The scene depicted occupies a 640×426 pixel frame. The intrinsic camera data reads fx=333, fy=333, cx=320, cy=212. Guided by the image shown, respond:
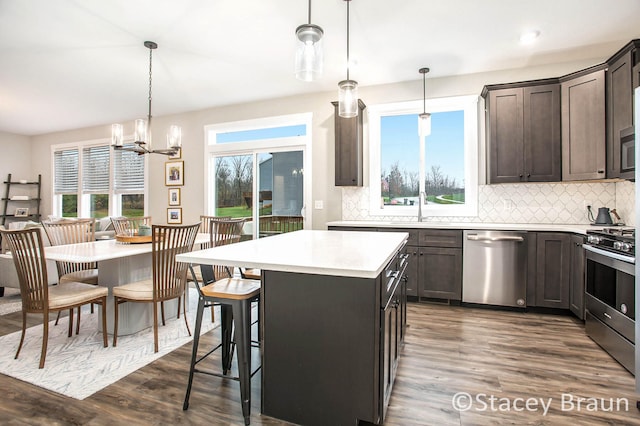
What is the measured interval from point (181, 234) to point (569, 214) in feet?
13.7

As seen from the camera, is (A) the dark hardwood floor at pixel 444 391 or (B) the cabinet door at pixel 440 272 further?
(B) the cabinet door at pixel 440 272

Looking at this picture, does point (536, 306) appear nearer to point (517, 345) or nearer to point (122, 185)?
point (517, 345)

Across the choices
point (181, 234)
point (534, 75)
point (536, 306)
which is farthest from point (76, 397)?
point (534, 75)

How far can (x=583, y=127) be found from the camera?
3.42m

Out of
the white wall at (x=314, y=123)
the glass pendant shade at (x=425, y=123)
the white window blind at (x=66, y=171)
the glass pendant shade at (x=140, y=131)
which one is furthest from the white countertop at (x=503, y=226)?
the white window blind at (x=66, y=171)

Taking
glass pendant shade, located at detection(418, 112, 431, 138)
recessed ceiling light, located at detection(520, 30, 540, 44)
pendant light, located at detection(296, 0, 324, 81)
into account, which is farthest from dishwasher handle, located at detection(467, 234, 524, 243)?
pendant light, located at detection(296, 0, 324, 81)

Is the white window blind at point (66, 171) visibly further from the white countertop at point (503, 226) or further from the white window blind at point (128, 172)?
the white countertop at point (503, 226)

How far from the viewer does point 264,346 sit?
5.58 ft

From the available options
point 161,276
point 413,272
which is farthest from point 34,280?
point 413,272

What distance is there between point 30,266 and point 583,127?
16.6 ft

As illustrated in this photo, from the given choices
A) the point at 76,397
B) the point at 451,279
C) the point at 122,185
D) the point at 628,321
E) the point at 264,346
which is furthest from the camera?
the point at 122,185

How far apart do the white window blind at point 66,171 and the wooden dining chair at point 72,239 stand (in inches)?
175

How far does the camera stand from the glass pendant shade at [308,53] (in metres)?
1.94

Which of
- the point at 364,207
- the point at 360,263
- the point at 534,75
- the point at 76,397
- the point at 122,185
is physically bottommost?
the point at 76,397
